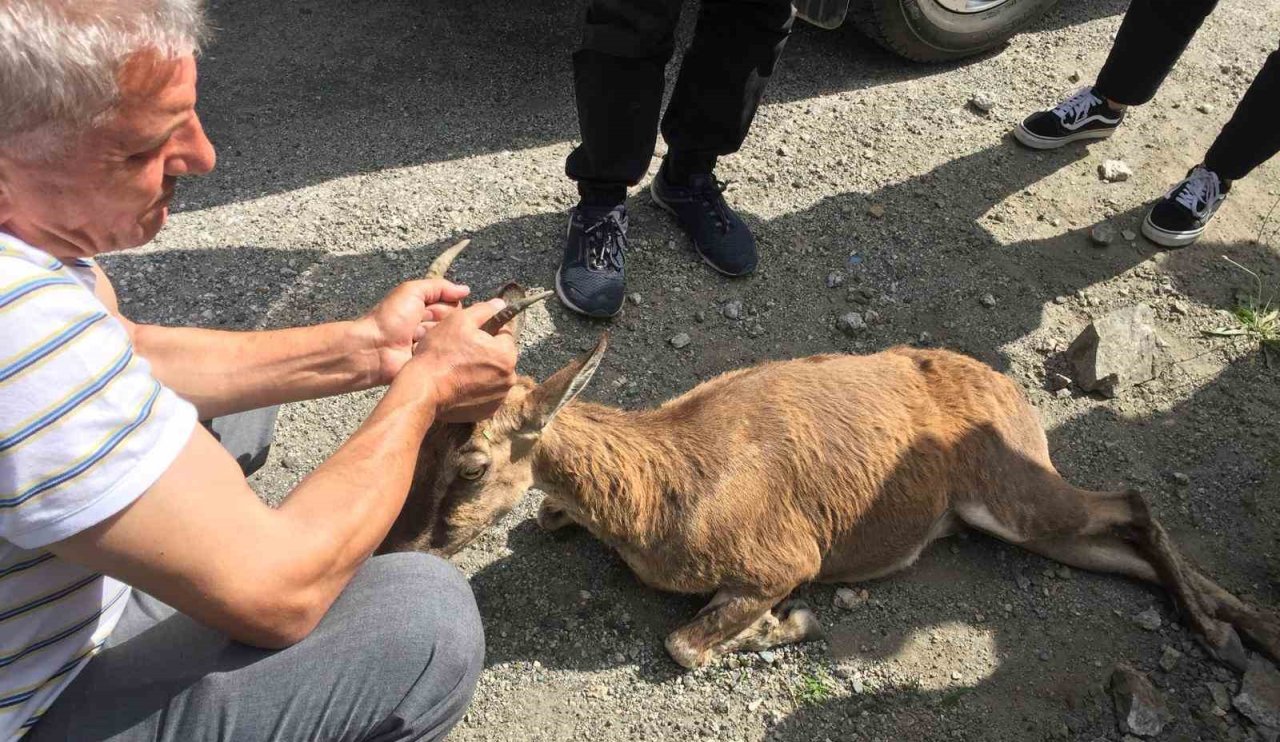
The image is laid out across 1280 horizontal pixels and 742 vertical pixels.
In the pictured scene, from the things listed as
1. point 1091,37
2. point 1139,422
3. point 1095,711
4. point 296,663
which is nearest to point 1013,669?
point 1095,711

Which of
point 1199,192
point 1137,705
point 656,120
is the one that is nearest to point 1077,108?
point 1199,192

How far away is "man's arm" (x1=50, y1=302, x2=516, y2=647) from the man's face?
0.53m

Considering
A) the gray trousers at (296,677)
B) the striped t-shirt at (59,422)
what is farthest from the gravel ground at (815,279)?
the striped t-shirt at (59,422)

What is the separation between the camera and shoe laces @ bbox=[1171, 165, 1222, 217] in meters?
4.86

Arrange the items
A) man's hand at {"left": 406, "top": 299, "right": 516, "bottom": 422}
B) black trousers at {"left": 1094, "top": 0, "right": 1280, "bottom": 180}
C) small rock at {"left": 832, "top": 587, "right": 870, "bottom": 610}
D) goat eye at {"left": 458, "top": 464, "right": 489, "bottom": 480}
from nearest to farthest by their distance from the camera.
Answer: man's hand at {"left": 406, "top": 299, "right": 516, "bottom": 422} < goat eye at {"left": 458, "top": 464, "right": 489, "bottom": 480} < small rock at {"left": 832, "top": 587, "right": 870, "bottom": 610} < black trousers at {"left": 1094, "top": 0, "right": 1280, "bottom": 180}

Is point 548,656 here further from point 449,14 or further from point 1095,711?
point 449,14

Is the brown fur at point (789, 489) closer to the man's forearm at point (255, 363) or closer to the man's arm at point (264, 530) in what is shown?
the man's forearm at point (255, 363)

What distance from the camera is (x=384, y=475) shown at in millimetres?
2195

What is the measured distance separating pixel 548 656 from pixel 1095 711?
2049 millimetres

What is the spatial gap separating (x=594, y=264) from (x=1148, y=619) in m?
2.91

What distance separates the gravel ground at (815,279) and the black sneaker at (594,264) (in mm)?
128

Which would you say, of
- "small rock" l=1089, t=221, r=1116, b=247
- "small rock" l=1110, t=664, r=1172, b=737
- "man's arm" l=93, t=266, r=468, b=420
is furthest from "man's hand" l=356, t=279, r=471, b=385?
"small rock" l=1089, t=221, r=1116, b=247

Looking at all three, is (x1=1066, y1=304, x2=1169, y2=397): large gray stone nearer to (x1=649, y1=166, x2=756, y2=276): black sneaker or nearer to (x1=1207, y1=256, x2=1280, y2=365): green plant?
(x1=1207, y1=256, x2=1280, y2=365): green plant

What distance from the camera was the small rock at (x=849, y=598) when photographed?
3.64m
